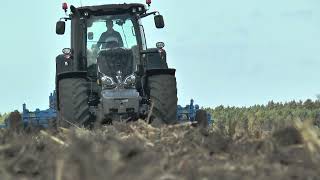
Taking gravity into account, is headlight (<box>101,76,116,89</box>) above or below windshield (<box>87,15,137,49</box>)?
below

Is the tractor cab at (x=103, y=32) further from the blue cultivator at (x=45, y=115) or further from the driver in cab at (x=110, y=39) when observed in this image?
the blue cultivator at (x=45, y=115)

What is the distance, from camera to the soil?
2467 mm

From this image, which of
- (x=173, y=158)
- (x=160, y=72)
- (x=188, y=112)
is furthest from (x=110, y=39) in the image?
(x=173, y=158)

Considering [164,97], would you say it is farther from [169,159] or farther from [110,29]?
[169,159]

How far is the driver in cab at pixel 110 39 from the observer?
11.5 meters

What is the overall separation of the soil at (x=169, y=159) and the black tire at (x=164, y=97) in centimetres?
623

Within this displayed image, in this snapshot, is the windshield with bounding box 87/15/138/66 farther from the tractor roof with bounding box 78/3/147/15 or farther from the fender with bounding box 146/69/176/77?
the fender with bounding box 146/69/176/77

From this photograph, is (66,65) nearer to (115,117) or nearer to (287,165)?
(115,117)

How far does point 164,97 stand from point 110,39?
5.46ft

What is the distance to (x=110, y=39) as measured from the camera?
453 inches

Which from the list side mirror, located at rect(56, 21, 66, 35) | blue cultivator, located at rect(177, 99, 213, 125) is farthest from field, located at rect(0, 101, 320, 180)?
blue cultivator, located at rect(177, 99, 213, 125)

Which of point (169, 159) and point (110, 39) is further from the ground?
point (110, 39)

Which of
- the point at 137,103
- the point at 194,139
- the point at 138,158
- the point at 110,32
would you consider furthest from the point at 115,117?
the point at 138,158

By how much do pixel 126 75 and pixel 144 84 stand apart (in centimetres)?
37
